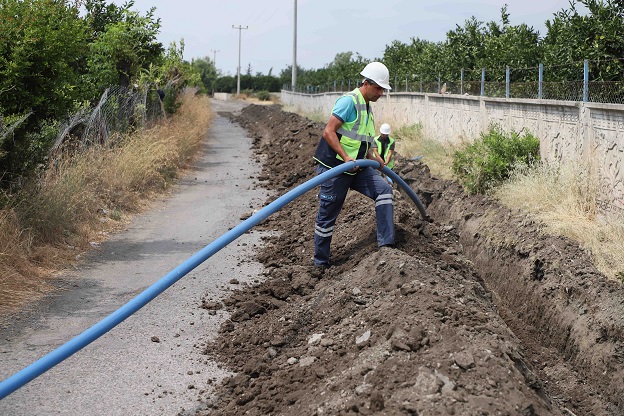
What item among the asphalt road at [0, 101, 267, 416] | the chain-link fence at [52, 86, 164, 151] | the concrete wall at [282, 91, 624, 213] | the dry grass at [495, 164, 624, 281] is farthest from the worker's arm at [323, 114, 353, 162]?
the chain-link fence at [52, 86, 164, 151]

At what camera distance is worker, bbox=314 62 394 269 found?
830 cm

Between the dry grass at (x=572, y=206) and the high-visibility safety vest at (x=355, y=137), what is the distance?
2656mm

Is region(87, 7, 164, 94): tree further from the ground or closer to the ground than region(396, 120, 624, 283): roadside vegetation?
further from the ground

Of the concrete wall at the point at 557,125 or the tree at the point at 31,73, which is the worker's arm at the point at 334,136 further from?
the concrete wall at the point at 557,125

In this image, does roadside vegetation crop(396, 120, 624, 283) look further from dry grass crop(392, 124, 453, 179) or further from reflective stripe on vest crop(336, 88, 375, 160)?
reflective stripe on vest crop(336, 88, 375, 160)

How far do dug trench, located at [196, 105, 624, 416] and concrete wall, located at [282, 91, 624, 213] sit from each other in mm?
1188

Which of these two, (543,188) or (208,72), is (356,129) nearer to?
(543,188)

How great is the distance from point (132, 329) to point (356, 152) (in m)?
2.79

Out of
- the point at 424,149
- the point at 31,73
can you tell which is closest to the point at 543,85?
the point at 424,149

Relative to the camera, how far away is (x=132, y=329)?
7.26 m

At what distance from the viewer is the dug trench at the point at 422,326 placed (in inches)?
196

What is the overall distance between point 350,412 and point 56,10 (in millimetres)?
7800

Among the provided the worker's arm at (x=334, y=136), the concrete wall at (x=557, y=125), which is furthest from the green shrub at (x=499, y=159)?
the worker's arm at (x=334, y=136)

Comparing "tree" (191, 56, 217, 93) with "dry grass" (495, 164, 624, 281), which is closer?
"dry grass" (495, 164, 624, 281)
